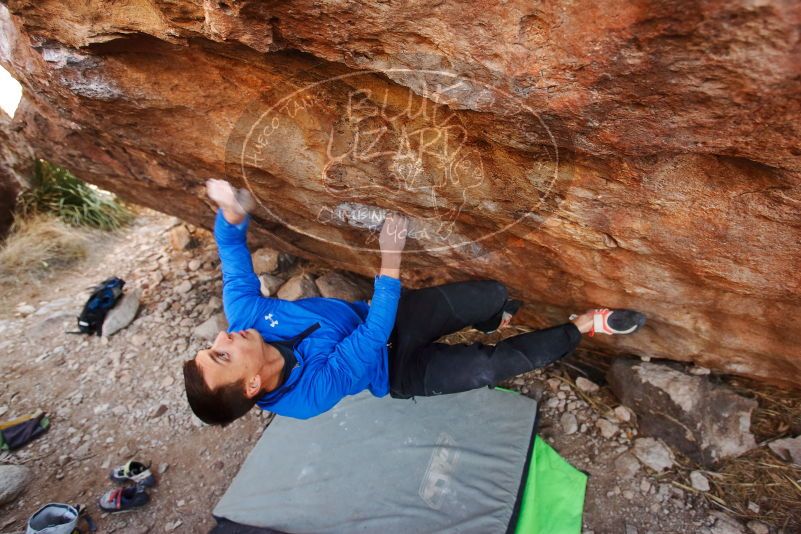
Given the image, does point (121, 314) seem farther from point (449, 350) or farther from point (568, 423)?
point (568, 423)

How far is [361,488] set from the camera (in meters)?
2.86

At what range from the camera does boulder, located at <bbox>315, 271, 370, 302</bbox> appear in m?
3.74

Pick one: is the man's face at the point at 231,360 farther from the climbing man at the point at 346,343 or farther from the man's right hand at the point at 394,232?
the man's right hand at the point at 394,232

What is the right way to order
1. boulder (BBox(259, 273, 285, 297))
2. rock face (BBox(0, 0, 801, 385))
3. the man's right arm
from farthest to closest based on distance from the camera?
boulder (BBox(259, 273, 285, 297)) → the man's right arm → rock face (BBox(0, 0, 801, 385))

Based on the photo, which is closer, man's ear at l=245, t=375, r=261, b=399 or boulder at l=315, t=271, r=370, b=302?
Result: man's ear at l=245, t=375, r=261, b=399

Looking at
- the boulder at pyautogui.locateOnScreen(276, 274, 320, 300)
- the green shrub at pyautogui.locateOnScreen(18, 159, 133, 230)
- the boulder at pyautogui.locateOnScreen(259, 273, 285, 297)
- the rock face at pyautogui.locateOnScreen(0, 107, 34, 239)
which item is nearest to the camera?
the boulder at pyautogui.locateOnScreen(276, 274, 320, 300)

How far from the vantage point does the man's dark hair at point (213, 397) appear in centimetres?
182

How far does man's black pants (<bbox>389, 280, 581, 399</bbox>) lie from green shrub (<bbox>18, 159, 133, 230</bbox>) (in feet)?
15.4

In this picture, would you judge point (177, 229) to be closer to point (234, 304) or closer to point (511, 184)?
point (234, 304)

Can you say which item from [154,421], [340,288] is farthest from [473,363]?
[154,421]

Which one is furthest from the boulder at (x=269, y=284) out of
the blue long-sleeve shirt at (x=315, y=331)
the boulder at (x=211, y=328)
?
the blue long-sleeve shirt at (x=315, y=331)

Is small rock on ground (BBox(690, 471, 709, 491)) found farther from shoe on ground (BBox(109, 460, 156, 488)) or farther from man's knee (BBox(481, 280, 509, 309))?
shoe on ground (BBox(109, 460, 156, 488))

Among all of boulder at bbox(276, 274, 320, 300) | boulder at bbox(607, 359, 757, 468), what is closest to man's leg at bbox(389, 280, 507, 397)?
boulder at bbox(607, 359, 757, 468)

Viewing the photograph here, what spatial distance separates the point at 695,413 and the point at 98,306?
454cm
